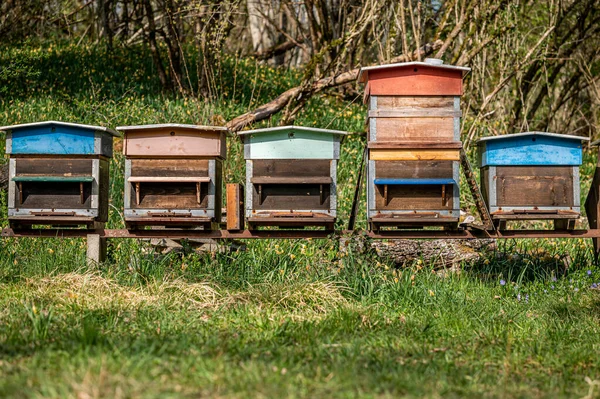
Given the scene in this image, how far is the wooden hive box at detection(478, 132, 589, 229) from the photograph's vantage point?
6.67 meters

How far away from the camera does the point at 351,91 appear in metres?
14.5

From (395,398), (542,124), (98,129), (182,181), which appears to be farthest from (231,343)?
(542,124)

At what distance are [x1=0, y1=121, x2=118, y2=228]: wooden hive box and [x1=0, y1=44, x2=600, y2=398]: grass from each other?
1.90ft

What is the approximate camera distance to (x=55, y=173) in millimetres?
6711

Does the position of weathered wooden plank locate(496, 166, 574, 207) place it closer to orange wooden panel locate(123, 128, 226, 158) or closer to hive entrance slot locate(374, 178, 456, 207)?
hive entrance slot locate(374, 178, 456, 207)

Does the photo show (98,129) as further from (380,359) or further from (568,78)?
(568,78)

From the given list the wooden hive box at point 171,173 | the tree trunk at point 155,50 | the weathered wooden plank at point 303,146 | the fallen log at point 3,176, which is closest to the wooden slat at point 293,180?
the weathered wooden plank at point 303,146

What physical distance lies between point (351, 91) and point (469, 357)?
1008 centimetres

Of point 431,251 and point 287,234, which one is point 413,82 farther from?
point 431,251

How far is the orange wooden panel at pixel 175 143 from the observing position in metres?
6.61

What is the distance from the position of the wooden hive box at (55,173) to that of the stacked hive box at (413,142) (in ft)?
8.53

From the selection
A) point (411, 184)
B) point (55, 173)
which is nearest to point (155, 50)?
point (55, 173)

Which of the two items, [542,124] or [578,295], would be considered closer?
[578,295]

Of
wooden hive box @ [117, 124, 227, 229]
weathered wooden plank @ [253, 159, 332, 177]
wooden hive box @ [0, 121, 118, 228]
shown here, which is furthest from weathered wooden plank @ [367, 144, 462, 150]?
wooden hive box @ [0, 121, 118, 228]
